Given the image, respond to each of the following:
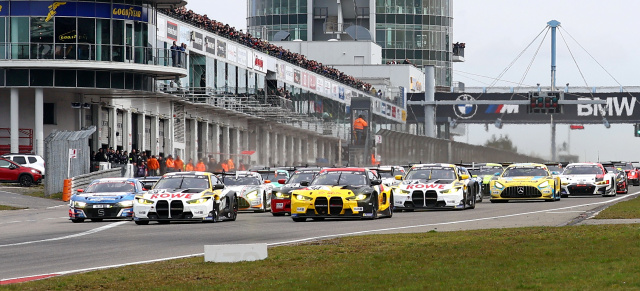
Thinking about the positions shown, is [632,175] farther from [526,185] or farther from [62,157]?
[62,157]

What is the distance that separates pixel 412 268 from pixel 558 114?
92.2 metres

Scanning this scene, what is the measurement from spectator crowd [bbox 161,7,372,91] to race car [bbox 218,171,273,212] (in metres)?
25.7

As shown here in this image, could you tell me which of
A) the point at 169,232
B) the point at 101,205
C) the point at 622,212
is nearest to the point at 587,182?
the point at 622,212

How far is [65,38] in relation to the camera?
→ 5219 centimetres

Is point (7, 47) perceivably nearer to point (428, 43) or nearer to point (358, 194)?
point (358, 194)

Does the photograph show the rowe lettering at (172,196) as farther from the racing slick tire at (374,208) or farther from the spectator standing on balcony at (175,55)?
the spectator standing on balcony at (175,55)

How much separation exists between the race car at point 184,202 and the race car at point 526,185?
11792 millimetres

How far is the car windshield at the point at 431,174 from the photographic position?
32719mm

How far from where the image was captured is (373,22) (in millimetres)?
128875

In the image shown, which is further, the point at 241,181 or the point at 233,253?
the point at 241,181

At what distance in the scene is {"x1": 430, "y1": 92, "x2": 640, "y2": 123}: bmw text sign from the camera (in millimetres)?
105125

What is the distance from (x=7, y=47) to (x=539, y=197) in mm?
26094

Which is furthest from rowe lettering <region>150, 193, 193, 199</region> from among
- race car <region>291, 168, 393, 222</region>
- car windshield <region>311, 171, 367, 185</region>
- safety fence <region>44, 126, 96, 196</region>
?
safety fence <region>44, 126, 96, 196</region>

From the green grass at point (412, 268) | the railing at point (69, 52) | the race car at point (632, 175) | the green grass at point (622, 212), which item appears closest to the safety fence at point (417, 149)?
the race car at point (632, 175)
